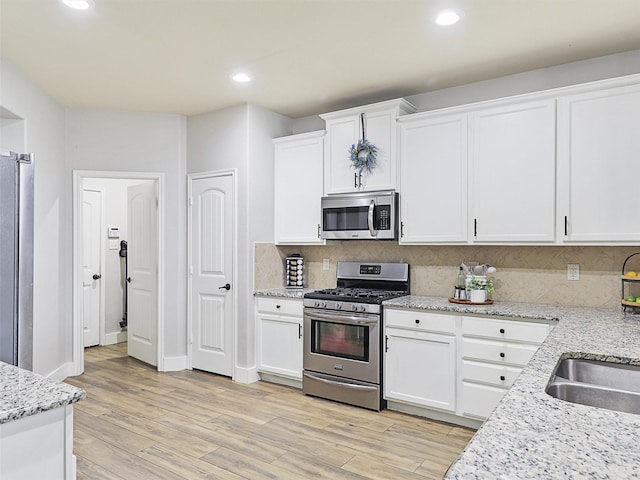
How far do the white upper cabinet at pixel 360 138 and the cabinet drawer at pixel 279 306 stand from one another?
1080 millimetres

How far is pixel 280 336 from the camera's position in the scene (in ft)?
13.5

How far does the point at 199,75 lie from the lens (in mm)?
3535

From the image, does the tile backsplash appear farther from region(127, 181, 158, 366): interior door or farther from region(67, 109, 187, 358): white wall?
region(127, 181, 158, 366): interior door

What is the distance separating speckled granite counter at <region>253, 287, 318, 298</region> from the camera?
4031mm

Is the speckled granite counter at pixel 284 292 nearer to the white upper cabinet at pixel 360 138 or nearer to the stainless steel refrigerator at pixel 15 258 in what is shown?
the white upper cabinet at pixel 360 138

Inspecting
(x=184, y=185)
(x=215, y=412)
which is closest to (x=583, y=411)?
(x=215, y=412)

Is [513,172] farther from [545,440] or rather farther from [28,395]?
[28,395]

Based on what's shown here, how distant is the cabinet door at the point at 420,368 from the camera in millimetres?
3195

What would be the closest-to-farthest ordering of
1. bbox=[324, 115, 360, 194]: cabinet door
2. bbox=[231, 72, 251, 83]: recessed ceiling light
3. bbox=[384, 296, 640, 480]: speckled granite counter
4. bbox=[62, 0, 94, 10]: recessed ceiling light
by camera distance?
bbox=[384, 296, 640, 480]: speckled granite counter
bbox=[62, 0, 94, 10]: recessed ceiling light
bbox=[231, 72, 251, 83]: recessed ceiling light
bbox=[324, 115, 360, 194]: cabinet door

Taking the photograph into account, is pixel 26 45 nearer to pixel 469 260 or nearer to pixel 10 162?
pixel 10 162

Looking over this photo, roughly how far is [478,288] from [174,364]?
3169 millimetres

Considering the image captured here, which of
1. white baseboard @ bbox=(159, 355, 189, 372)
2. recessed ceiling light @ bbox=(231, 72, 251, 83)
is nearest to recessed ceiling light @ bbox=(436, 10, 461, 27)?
recessed ceiling light @ bbox=(231, 72, 251, 83)

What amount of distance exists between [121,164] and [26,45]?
1640 millimetres

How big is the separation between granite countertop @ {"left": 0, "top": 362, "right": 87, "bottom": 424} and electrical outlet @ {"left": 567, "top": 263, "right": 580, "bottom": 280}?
3.23 m
